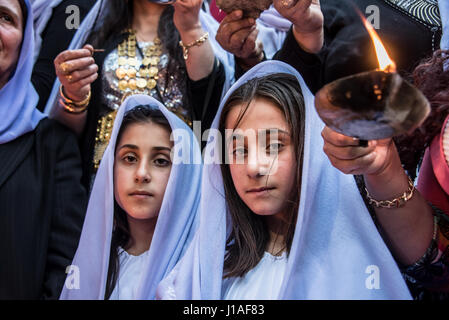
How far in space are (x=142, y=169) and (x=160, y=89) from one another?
0.71 ft

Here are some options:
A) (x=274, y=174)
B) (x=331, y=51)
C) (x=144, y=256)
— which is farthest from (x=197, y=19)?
(x=144, y=256)

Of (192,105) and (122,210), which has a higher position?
(192,105)

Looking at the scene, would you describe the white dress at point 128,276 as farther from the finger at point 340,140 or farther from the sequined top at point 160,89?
the finger at point 340,140

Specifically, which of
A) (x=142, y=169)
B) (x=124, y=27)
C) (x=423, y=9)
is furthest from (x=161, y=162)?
(x=423, y=9)

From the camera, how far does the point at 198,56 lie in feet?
3.90

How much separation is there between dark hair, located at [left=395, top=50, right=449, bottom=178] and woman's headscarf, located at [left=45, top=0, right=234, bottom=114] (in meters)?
0.40

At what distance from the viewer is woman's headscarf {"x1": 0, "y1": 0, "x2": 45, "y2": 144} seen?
1206 mm

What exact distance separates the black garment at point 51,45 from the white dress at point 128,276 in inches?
17.3

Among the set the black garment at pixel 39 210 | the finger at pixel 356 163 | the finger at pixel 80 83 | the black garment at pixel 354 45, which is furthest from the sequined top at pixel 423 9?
the black garment at pixel 39 210

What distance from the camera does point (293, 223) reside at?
103 centimetres

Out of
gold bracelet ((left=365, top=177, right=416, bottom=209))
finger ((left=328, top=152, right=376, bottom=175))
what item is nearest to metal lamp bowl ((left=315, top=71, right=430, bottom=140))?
finger ((left=328, top=152, right=376, bottom=175))

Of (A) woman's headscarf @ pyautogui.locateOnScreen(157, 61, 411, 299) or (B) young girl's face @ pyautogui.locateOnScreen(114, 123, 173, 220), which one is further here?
(B) young girl's face @ pyautogui.locateOnScreen(114, 123, 173, 220)

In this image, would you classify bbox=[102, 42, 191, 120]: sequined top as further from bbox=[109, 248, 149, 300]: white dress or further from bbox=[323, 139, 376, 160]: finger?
bbox=[323, 139, 376, 160]: finger

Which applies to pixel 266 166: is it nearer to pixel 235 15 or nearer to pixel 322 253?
pixel 322 253
